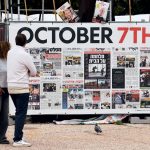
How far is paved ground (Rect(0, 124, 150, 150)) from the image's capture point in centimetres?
1078

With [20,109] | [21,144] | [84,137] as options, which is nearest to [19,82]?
[20,109]

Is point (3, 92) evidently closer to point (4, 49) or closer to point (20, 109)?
point (20, 109)

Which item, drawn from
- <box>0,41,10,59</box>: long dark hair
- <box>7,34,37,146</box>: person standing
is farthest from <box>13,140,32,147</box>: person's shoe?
<box>0,41,10,59</box>: long dark hair

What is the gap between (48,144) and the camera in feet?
36.1

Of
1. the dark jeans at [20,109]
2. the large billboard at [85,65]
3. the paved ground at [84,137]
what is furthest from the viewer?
the large billboard at [85,65]

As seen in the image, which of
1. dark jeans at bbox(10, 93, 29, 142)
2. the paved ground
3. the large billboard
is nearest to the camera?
dark jeans at bbox(10, 93, 29, 142)

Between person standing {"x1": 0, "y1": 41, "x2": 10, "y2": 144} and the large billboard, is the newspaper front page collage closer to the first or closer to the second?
the large billboard

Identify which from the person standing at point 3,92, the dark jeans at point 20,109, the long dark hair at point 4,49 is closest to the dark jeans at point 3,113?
the person standing at point 3,92

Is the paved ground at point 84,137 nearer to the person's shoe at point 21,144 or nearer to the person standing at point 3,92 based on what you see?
the person's shoe at point 21,144

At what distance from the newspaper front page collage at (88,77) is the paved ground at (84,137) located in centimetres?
58

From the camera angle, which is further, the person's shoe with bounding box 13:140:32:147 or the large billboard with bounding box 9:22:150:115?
the large billboard with bounding box 9:22:150:115

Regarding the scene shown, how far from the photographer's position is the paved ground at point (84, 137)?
10781 millimetres

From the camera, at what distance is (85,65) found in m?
13.7

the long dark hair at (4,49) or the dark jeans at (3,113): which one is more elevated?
the long dark hair at (4,49)
